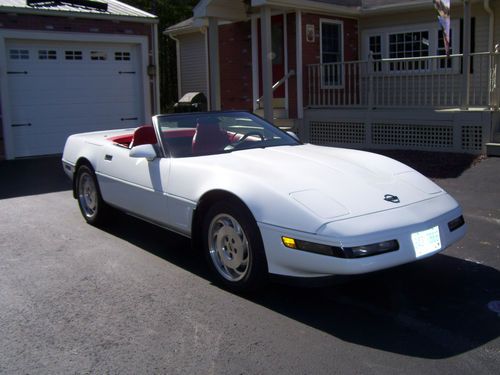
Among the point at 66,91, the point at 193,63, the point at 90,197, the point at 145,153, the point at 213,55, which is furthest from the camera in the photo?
the point at 193,63

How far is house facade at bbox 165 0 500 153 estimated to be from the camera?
11.5 m

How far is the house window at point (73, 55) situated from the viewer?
13399mm

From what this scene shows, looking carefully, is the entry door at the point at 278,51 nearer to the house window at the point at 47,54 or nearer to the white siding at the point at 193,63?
the white siding at the point at 193,63

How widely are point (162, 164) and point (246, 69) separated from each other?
10.6 metres

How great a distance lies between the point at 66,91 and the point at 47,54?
917 mm

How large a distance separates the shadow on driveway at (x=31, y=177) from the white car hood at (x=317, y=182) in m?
5.11

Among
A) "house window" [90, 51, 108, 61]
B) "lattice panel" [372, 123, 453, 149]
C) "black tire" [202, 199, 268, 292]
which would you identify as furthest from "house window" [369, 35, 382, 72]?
"black tire" [202, 199, 268, 292]

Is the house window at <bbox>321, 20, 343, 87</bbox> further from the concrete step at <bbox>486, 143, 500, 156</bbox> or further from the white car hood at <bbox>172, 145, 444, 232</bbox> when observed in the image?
the white car hood at <bbox>172, 145, 444, 232</bbox>

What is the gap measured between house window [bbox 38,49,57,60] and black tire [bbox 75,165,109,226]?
7082 millimetres

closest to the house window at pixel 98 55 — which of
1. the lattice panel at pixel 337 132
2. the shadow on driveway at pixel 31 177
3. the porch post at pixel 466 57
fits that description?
the shadow on driveway at pixel 31 177

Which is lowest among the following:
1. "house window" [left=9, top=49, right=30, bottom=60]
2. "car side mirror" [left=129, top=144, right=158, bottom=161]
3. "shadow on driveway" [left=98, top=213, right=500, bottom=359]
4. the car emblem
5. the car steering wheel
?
"shadow on driveway" [left=98, top=213, right=500, bottom=359]

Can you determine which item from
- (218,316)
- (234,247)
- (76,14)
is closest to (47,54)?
(76,14)

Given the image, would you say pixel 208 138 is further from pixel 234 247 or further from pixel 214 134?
pixel 234 247

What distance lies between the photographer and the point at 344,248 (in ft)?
12.6
